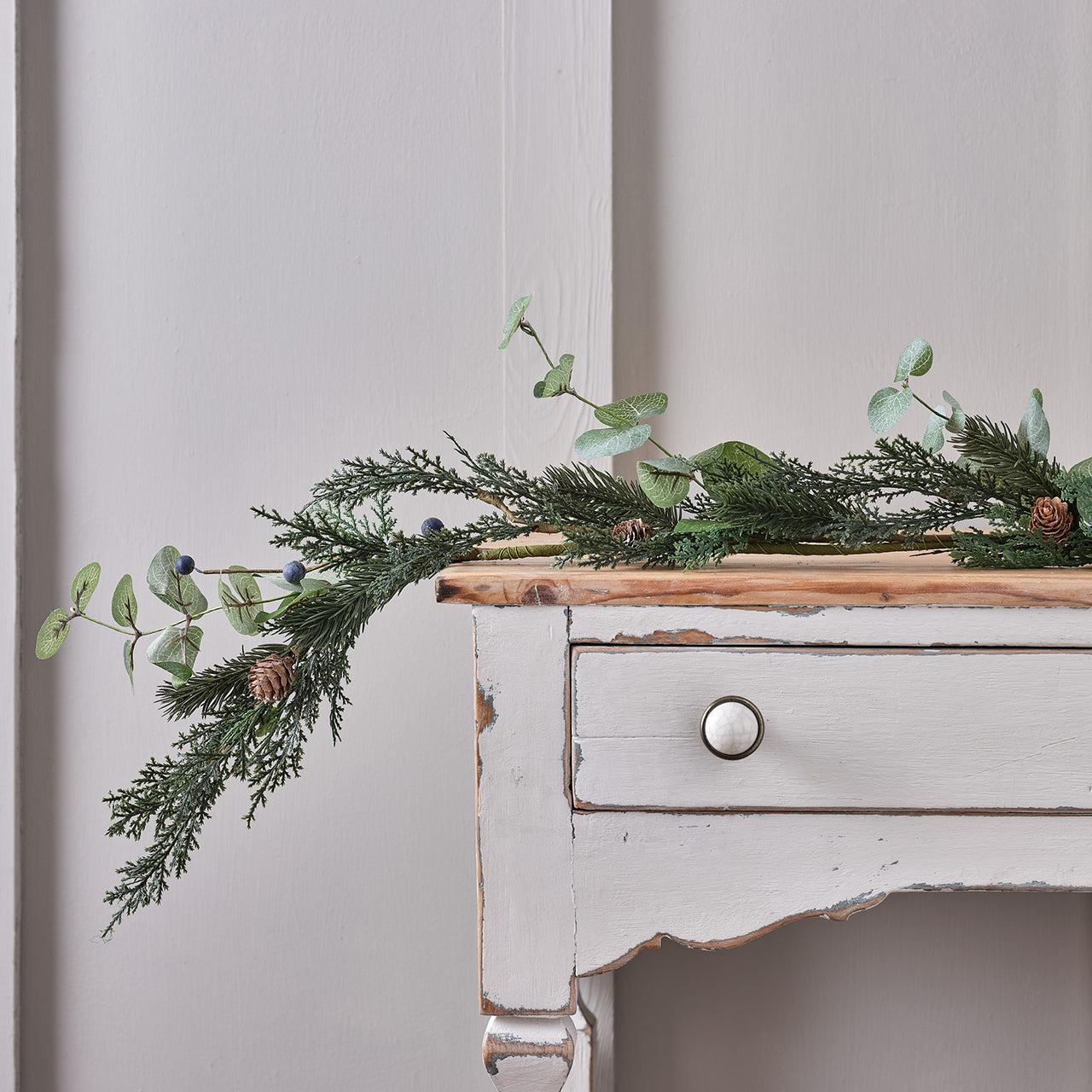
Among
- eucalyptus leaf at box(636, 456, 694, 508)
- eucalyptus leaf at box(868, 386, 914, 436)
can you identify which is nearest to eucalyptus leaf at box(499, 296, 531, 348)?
eucalyptus leaf at box(636, 456, 694, 508)

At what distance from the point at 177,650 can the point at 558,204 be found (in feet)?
1.72

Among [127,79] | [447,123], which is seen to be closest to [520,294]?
[447,123]

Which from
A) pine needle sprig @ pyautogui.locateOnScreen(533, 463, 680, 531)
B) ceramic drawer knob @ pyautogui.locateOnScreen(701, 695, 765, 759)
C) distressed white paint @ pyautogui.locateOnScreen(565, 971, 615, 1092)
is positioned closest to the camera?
ceramic drawer knob @ pyautogui.locateOnScreen(701, 695, 765, 759)

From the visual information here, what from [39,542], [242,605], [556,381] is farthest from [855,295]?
[39,542]

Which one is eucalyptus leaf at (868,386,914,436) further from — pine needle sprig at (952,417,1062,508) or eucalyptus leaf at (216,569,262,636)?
eucalyptus leaf at (216,569,262,636)

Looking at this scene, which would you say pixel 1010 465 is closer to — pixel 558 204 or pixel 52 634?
pixel 558 204

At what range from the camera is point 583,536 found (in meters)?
0.46

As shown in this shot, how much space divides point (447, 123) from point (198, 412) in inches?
14.9

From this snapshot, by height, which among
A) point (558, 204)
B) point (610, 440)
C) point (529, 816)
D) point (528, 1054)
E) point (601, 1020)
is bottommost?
point (601, 1020)

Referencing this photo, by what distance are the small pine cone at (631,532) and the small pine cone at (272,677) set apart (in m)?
0.21

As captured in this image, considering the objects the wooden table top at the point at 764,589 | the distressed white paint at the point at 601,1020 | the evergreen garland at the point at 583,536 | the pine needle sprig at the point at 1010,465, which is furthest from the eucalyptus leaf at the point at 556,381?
the distressed white paint at the point at 601,1020

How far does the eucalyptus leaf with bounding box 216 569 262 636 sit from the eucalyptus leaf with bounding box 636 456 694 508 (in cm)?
26

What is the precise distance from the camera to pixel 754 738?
39 centimetres

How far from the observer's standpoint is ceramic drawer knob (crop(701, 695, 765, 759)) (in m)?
0.39
